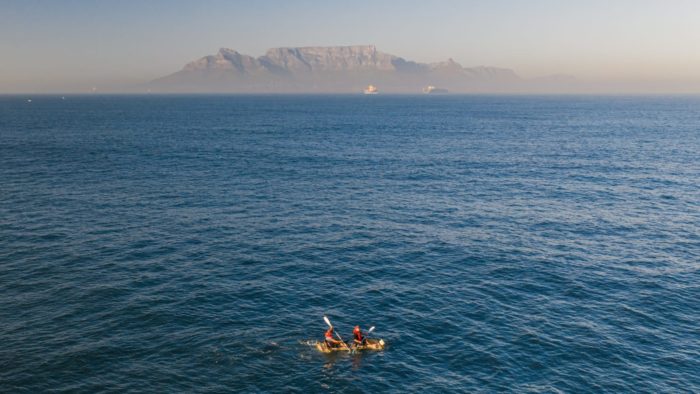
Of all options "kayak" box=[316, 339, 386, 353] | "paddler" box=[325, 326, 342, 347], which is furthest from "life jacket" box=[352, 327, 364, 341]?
"paddler" box=[325, 326, 342, 347]

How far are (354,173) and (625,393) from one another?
77506mm

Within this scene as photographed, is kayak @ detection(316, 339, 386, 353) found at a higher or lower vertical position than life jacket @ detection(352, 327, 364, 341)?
lower

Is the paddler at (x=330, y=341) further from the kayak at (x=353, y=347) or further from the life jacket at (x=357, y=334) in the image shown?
the life jacket at (x=357, y=334)

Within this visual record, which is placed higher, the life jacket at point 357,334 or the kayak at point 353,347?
the life jacket at point 357,334

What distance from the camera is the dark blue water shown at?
3750 centimetres

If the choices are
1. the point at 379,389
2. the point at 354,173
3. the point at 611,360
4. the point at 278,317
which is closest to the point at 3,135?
the point at 354,173

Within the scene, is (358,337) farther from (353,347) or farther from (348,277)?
(348,277)

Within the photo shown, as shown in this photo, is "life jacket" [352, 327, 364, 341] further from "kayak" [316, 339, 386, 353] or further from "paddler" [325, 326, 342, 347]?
"paddler" [325, 326, 342, 347]

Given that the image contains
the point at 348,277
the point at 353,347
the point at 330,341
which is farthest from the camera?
the point at 348,277

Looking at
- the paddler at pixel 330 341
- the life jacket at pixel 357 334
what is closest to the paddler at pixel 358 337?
the life jacket at pixel 357 334

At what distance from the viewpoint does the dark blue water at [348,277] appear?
37.5m

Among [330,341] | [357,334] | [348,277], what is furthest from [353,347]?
[348,277]

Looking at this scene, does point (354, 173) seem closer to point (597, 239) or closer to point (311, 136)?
point (597, 239)

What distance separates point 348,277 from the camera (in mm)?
54812
